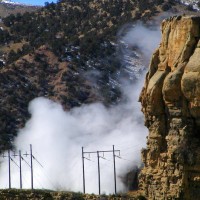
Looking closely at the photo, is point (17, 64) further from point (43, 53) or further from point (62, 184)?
point (62, 184)

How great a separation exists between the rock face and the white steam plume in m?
18.0

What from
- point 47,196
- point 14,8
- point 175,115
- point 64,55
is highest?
point 14,8

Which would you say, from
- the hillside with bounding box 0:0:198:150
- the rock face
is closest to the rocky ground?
the rock face

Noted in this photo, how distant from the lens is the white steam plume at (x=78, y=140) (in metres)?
61.3

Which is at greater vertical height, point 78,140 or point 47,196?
point 78,140

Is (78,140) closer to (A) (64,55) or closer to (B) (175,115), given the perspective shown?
(A) (64,55)

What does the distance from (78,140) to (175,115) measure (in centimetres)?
4916

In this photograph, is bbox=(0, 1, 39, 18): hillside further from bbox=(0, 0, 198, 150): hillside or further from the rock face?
the rock face

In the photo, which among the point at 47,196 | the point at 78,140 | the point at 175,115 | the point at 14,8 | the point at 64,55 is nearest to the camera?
the point at 175,115

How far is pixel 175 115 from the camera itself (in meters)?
32.2

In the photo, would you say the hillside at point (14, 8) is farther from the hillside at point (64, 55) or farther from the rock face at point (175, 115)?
the rock face at point (175, 115)

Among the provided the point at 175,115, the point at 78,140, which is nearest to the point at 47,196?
the point at 175,115

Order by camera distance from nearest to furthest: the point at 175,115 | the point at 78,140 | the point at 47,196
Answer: the point at 175,115 → the point at 47,196 → the point at 78,140

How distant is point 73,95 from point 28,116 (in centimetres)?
770
